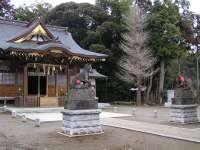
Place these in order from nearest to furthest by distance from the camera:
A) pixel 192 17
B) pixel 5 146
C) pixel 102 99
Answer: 1. pixel 5 146
2. pixel 102 99
3. pixel 192 17

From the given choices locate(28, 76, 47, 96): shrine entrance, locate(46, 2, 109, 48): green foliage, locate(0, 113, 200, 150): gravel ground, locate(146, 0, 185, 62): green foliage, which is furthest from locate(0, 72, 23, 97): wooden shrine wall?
locate(146, 0, 185, 62): green foliage

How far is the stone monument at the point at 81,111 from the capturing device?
37.2 ft

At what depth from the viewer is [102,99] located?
113 feet

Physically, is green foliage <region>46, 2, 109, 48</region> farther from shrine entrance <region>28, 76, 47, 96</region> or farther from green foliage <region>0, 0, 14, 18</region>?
shrine entrance <region>28, 76, 47, 96</region>

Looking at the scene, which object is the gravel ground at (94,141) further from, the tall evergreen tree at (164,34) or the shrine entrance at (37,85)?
the tall evergreen tree at (164,34)

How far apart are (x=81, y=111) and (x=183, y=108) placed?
553 cm

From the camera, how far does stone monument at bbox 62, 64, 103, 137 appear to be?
1134 centimetres

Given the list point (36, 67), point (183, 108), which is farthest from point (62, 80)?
point (183, 108)

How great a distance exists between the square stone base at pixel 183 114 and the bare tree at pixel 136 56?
14.8m

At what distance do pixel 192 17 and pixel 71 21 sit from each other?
13.4 m

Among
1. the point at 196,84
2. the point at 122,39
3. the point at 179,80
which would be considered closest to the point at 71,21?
the point at 122,39

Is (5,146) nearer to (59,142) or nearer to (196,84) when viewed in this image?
(59,142)

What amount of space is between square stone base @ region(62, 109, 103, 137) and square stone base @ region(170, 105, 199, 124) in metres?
4.69

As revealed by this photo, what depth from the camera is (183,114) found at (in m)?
14.7
